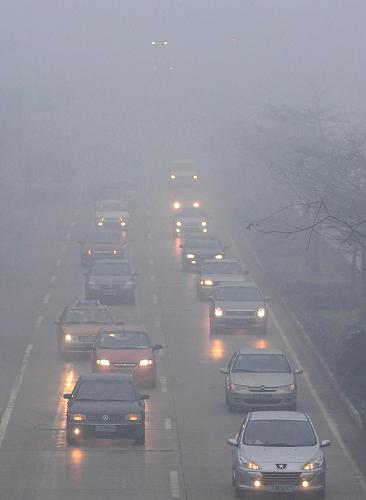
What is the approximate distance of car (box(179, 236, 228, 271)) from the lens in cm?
5672

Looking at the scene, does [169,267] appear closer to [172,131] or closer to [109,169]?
[109,169]

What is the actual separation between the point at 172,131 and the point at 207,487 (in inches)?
4317

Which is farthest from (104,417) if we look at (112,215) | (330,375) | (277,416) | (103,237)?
(112,215)

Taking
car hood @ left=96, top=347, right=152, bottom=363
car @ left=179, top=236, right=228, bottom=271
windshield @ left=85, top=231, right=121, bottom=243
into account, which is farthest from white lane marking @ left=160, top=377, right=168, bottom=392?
windshield @ left=85, top=231, right=121, bottom=243

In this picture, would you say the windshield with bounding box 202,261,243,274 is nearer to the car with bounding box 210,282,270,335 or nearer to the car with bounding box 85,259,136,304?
the car with bounding box 85,259,136,304

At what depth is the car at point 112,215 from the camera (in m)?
68.7

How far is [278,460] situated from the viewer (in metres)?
21.5

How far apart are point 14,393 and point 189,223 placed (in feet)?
115

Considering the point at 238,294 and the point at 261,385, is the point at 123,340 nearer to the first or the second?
the point at 261,385

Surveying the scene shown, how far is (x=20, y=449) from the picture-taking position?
86.5 ft

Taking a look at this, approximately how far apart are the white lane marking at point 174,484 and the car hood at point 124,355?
9.24 meters

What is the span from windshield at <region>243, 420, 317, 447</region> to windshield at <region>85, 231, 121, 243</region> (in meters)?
36.6

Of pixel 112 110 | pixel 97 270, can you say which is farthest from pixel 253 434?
pixel 112 110

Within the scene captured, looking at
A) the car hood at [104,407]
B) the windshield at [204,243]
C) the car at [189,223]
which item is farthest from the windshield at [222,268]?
the car hood at [104,407]
